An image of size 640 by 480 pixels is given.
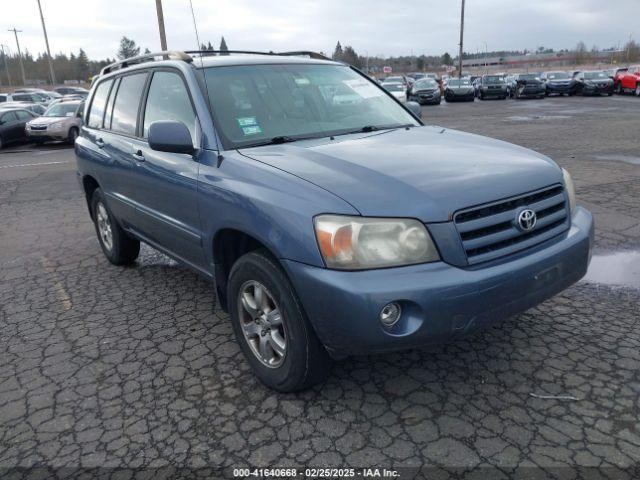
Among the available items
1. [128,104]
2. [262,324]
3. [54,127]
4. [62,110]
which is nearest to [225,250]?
[262,324]

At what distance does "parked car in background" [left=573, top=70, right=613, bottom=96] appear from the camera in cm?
3031

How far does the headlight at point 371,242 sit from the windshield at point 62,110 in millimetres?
18575

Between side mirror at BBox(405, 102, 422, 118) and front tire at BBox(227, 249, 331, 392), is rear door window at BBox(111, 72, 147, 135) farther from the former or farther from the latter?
side mirror at BBox(405, 102, 422, 118)

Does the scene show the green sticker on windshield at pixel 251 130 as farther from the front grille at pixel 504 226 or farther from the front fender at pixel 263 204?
the front grille at pixel 504 226

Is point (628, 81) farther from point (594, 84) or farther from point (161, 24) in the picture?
point (161, 24)

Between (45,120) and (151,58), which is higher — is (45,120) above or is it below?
below

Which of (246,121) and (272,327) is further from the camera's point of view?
(246,121)

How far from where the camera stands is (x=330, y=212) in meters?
2.44

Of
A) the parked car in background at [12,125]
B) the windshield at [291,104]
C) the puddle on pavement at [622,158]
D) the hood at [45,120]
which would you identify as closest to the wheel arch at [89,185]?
the windshield at [291,104]

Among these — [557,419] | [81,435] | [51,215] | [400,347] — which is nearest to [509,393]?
[557,419]

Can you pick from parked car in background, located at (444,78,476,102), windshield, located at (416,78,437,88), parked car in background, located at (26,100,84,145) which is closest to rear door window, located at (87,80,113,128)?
parked car in background, located at (26,100,84,145)

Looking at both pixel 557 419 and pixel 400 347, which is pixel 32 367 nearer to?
pixel 400 347

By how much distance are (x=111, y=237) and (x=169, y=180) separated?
1913 millimetres

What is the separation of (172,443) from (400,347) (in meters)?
1.21
